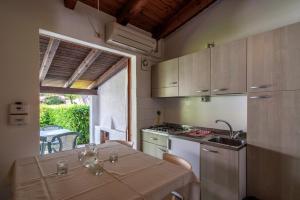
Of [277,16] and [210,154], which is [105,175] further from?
[277,16]

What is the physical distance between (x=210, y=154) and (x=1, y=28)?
2.62 meters

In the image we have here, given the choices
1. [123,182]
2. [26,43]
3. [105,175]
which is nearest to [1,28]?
[26,43]

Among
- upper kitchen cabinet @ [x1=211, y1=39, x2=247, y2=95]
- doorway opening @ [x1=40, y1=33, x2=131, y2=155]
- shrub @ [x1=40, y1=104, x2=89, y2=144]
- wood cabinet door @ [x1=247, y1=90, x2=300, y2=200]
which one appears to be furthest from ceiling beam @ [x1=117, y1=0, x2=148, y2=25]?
shrub @ [x1=40, y1=104, x2=89, y2=144]

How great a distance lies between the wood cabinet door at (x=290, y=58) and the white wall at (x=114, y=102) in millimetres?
2779

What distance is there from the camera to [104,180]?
3.58 feet

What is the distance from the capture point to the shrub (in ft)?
15.7

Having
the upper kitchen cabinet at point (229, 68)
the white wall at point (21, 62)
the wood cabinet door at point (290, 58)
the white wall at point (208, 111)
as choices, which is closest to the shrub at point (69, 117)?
the white wall at point (208, 111)

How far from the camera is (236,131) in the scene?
222 cm

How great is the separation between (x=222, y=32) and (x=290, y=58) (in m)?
1.17

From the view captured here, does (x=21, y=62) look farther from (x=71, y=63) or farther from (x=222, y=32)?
(x=222, y=32)

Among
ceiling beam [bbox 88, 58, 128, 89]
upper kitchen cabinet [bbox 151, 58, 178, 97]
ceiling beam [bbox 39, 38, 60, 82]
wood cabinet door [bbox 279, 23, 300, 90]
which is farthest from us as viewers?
ceiling beam [bbox 88, 58, 128, 89]

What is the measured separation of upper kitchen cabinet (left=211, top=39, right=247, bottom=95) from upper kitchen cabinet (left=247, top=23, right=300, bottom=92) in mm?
73

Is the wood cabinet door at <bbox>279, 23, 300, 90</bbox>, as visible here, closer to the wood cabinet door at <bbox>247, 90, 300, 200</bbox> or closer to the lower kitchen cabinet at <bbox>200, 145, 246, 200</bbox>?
the wood cabinet door at <bbox>247, 90, 300, 200</bbox>

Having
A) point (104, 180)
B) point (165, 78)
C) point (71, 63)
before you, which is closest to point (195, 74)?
point (165, 78)
